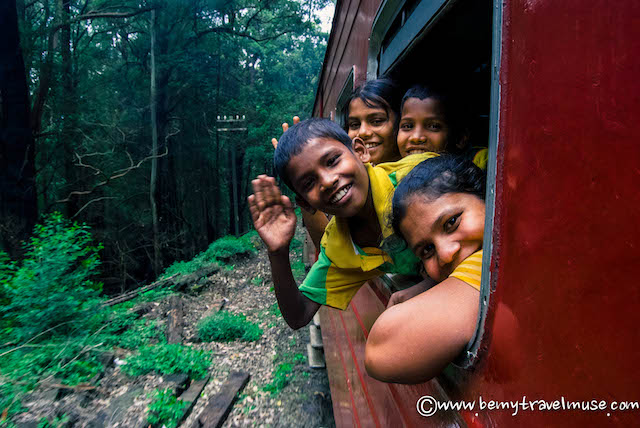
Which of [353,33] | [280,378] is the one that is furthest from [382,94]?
[280,378]

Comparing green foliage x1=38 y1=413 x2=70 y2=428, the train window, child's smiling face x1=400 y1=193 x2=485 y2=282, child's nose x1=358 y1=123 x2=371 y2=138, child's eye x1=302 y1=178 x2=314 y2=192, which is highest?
the train window

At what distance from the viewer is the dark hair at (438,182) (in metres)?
0.98

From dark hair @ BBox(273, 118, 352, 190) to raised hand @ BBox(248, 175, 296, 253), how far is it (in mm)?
91

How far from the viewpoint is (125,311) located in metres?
5.72

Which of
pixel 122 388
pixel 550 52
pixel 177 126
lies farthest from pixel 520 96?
A: pixel 177 126

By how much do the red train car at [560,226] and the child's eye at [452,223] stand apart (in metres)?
0.24

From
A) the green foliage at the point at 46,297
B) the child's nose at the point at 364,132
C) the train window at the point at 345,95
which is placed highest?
the train window at the point at 345,95

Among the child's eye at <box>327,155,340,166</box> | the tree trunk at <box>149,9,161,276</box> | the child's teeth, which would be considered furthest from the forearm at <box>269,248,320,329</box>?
the tree trunk at <box>149,9,161,276</box>

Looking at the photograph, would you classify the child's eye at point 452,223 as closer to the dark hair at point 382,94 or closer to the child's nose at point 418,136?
the child's nose at point 418,136

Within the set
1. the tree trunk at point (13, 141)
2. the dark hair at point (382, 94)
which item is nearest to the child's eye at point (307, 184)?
the dark hair at point (382, 94)

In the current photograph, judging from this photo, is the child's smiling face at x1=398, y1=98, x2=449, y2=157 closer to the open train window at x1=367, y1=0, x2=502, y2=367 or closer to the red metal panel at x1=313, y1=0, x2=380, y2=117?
the open train window at x1=367, y1=0, x2=502, y2=367

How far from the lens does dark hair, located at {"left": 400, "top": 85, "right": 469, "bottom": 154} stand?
188 cm

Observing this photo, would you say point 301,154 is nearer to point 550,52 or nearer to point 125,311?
point 550,52

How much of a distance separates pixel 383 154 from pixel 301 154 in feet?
3.13
